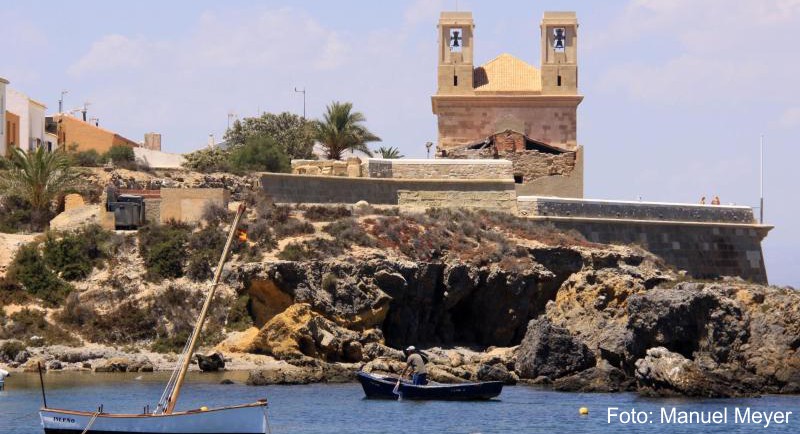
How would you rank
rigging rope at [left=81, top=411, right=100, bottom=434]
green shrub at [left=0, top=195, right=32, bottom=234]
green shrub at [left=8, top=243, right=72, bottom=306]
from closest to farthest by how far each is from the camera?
rigging rope at [left=81, top=411, right=100, bottom=434] → green shrub at [left=8, top=243, right=72, bottom=306] → green shrub at [left=0, top=195, right=32, bottom=234]

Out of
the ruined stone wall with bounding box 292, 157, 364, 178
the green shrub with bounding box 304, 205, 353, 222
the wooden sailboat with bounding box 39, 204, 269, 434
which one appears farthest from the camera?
the ruined stone wall with bounding box 292, 157, 364, 178

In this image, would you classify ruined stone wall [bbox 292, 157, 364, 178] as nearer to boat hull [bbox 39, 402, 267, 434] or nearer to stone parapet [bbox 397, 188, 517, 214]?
stone parapet [bbox 397, 188, 517, 214]

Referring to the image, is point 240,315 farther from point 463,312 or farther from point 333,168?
point 333,168

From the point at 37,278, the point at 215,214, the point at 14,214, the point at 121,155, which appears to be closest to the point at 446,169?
the point at 215,214

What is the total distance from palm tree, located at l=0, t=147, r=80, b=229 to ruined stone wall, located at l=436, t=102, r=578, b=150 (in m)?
15.2

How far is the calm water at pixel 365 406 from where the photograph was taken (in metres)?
40.1

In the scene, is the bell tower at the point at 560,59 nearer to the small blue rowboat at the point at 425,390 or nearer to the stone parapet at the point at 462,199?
the stone parapet at the point at 462,199

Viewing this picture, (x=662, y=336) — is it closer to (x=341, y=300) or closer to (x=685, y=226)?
(x=341, y=300)

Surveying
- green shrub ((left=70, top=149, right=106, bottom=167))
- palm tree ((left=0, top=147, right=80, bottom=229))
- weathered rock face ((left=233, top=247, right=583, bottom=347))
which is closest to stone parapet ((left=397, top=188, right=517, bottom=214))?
weathered rock face ((left=233, top=247, right=583, bottom=347))

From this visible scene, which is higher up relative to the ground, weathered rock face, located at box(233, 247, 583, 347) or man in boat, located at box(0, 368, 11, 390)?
weathered rock face, located at box(233, 247, 583, 347)

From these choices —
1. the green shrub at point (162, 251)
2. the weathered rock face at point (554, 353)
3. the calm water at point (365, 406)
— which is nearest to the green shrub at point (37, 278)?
the green shrub at point (162, 251)

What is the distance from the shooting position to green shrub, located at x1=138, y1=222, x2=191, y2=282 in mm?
57062

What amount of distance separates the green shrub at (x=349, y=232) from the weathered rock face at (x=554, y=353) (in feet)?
29.7

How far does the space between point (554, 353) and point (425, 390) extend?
6553mm
